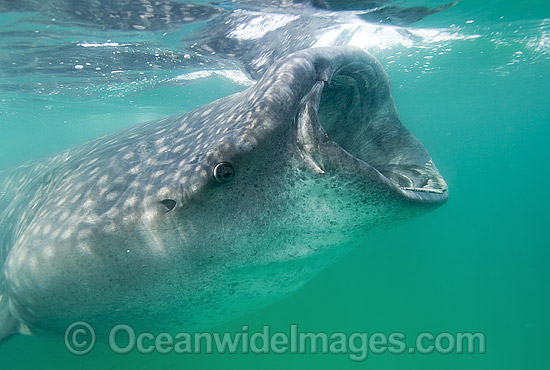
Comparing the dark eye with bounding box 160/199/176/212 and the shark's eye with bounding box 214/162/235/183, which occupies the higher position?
the shark's eye with bounding box 214/162/235/183

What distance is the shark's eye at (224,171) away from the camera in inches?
78.8

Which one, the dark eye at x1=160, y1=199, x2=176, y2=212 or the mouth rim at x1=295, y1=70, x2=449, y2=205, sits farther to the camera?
the dark eye at x1=160, y1=199, x2=176, y2=212

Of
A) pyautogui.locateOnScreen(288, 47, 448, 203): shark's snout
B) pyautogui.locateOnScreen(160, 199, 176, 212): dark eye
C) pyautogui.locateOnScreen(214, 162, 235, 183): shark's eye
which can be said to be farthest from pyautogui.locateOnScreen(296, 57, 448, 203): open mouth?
pyautogui.locateOnScreen(160, 199, 176, 212): dark eye

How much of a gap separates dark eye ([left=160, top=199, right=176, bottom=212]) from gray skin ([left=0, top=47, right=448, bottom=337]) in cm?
2

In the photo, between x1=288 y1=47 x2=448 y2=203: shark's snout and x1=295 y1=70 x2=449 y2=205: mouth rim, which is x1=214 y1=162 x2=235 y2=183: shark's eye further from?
x1=288 y1=47 x2=448 y2=203: shark's snout

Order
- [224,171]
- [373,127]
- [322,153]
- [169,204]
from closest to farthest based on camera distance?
[322,153], [224,171], [169,204], [373,127]

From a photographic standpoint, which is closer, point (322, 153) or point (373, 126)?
point (322, 153)

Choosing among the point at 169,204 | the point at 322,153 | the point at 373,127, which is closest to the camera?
the point at 322,153

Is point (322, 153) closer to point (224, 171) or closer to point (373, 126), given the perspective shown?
point (224, 171)

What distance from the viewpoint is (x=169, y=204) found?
2.26 m

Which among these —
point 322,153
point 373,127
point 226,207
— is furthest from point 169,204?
point 373,127

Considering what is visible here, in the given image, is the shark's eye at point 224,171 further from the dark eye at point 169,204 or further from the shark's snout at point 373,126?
the shark's snout at point 373,126

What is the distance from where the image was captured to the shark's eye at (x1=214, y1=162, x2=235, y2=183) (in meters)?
2.00

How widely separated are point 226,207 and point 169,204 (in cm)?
43
